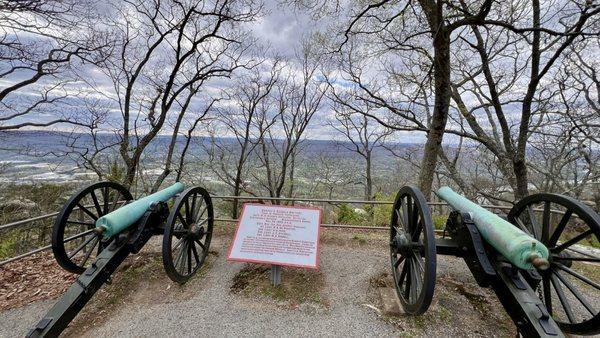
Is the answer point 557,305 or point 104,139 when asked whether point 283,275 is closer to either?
point 557,305

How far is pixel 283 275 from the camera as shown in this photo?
12.6 feet

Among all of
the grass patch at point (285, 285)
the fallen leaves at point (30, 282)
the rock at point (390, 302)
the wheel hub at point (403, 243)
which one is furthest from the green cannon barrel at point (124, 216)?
the rock at point (390, 302)

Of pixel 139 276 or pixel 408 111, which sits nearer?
pixel 139 276

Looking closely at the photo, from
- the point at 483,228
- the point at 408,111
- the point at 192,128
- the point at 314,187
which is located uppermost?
the point at 408,111

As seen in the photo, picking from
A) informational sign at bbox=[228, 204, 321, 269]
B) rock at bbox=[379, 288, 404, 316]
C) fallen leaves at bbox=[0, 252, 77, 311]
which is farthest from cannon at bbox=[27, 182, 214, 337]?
rock at bbox=[379, 288, 404, 316]

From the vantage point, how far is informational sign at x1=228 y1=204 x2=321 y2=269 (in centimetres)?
334

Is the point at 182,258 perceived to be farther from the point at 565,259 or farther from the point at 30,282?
the point at 565,259

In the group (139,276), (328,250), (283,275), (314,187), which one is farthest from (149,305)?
(314,187)

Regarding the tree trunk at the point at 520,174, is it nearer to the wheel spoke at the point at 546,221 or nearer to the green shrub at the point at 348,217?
the green shrub at the point at 348,217

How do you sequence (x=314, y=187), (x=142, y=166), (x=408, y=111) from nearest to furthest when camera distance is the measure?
1. (x=408, y=111)
2. (x=142, y=166)
3. (x=314, y=187)

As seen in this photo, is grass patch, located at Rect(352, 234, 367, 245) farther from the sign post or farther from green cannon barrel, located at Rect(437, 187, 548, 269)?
green cannon barrel, located at Rect(437, 187, 548, 269)

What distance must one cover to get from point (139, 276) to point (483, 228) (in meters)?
4.24

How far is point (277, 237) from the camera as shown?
3527 mm

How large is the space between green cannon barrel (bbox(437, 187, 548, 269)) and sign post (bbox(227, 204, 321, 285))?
173 centimetres
